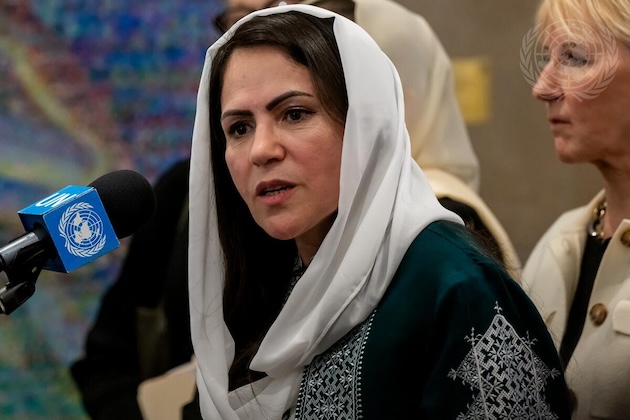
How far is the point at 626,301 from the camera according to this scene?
1808mm

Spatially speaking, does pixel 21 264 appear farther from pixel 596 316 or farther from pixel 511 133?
pixel 511 133

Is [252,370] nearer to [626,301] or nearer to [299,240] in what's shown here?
[299,240]

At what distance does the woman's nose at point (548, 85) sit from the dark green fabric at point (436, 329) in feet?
1.75

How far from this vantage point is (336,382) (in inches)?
60.3

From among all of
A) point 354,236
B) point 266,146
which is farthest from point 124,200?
point 354,236

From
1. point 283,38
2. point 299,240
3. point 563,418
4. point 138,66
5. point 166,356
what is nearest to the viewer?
point 563,418

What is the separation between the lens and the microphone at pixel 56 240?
1225 millimetres

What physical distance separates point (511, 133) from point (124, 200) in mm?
2317

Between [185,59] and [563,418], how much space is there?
2.38 meters

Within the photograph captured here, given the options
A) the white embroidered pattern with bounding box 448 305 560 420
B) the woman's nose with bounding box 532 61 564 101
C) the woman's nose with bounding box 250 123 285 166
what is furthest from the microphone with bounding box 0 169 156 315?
the woman's nose with bounding box 532 61 564 101

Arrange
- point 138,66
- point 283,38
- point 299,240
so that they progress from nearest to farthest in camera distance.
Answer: point 283,38, point 299,240, point 138,66

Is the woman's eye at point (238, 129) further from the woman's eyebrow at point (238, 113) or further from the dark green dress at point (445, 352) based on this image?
the dark green dress at point (445, 352)

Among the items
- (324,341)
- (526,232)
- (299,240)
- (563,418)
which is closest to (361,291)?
(324,341)

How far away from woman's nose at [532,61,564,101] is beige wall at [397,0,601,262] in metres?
1.46
